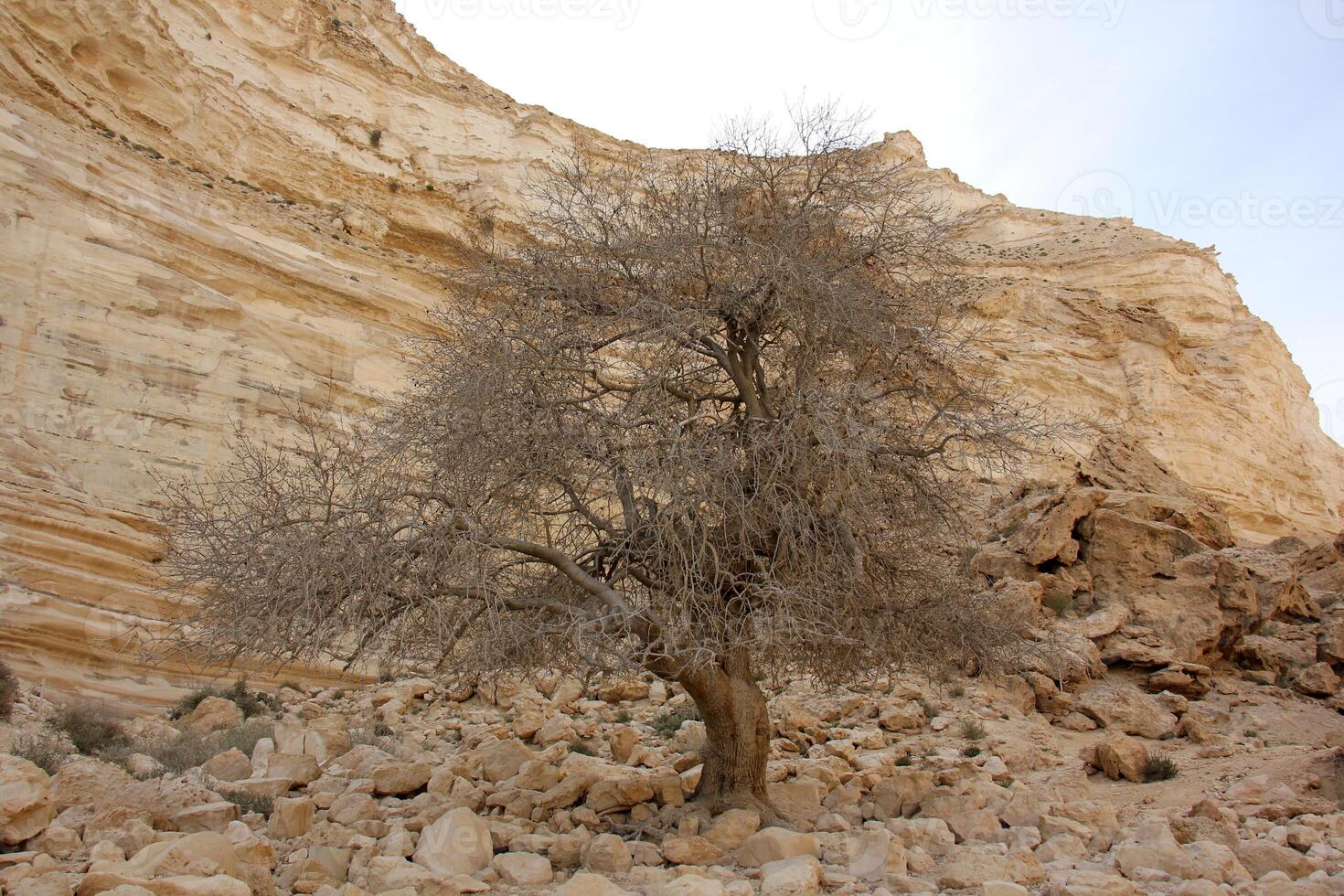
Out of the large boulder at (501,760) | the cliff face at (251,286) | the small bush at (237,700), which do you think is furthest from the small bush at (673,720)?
the cliff face at (251,286)

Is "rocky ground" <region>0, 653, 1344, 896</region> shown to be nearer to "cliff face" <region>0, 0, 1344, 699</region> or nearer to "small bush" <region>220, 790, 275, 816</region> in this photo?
"small bush" <region>220, 790, 275, 816</region>

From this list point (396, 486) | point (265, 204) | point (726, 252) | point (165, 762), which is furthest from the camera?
point (265, 204)

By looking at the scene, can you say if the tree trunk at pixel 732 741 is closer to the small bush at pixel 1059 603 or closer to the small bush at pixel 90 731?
the small bush at pixel 90 731

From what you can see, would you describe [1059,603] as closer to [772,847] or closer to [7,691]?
[772,847]

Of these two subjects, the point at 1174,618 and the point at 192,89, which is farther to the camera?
the point at 192,89

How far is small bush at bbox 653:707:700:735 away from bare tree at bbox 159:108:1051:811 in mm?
2619

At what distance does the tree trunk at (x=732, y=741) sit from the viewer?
20.7ft

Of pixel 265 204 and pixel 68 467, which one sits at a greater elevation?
pixel 265 204

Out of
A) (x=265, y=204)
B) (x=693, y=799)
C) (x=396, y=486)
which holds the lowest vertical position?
(x=693, y=799)

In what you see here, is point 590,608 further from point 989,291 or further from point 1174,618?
point 989,291

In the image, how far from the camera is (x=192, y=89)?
1919 centimetres

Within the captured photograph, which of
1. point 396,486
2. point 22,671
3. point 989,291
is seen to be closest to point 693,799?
point 396,486

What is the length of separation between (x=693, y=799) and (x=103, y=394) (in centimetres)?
1122

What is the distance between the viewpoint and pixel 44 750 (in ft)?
23.4
